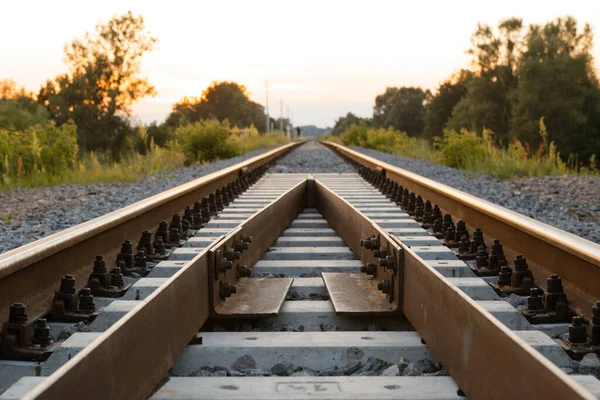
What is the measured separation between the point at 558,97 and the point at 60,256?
5555 centimetres

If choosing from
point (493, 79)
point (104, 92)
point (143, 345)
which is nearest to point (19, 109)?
point (104, 92)

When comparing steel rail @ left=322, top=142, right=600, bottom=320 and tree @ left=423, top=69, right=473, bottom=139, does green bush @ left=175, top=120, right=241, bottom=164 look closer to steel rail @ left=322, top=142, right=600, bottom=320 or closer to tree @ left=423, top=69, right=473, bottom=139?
steel rail @ left=322, top=142, right=600, bottom=320

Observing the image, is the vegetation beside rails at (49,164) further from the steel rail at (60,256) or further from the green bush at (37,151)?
the steel rail at (60,256)

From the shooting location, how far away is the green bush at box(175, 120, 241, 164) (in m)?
16.4

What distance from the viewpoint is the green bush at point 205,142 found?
53.9 ft

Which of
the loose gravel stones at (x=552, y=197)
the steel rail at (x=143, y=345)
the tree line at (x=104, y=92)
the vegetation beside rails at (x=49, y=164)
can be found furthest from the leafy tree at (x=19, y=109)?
the steel rail at (x=143, y=345)

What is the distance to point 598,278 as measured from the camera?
91.9 inches

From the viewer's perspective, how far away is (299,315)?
275 centimetres

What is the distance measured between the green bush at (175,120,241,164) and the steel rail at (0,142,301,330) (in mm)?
12277

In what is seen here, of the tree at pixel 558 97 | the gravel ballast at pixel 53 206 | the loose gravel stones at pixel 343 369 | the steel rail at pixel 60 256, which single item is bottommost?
the loose gravel stones at pixel 343 369

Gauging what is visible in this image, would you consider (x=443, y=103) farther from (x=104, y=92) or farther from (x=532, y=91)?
(x=104, y=92)

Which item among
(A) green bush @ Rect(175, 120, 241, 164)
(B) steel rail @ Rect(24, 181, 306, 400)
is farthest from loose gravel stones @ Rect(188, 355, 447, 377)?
(A) green bush @ Rect(175, 120, 241, 164)

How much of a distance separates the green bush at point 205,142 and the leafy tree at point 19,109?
107 feet

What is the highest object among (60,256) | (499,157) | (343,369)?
(499,157)
